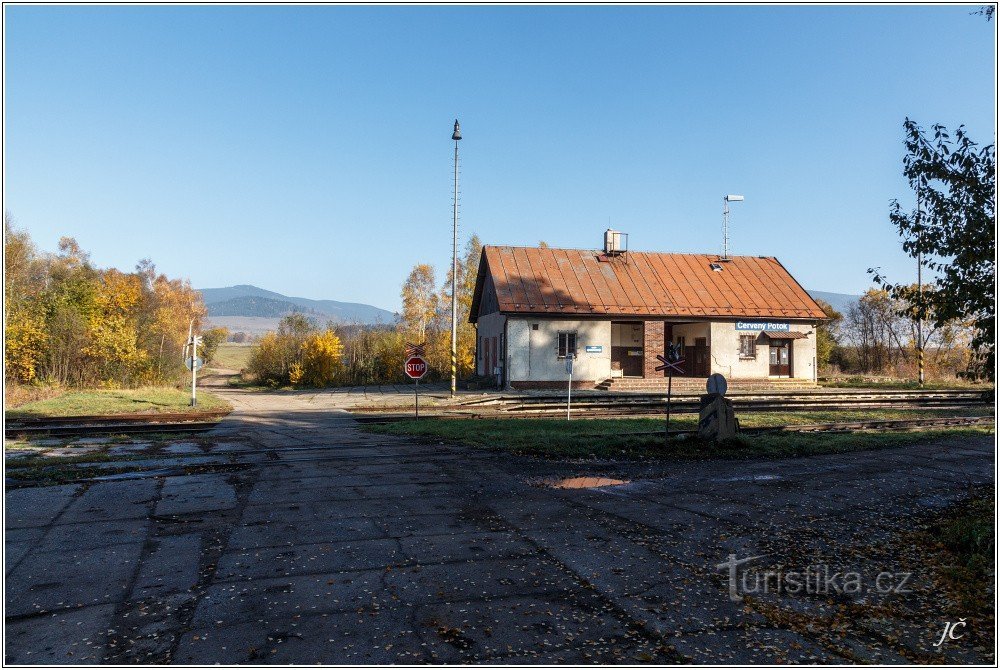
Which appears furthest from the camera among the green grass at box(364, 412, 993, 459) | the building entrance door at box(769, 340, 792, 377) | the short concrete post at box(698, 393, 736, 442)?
the building entrance door at box(769, 340, 792, 377)

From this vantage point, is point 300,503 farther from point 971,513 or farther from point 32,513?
point 971,513

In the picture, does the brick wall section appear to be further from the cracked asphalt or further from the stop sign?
the cracked asphalt

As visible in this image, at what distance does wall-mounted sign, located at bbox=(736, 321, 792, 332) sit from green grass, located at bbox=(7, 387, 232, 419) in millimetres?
23321

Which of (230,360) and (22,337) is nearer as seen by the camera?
(22,337)

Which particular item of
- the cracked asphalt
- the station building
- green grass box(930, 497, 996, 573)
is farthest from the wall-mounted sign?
green grass box(930, 497, 996, 573)

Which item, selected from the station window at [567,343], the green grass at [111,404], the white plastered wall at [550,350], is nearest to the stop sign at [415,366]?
the green grass at [111,404]

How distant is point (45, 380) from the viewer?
27156mm

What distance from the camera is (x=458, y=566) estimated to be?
18.0 ft

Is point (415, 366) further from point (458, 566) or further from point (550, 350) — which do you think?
point (550, 350)

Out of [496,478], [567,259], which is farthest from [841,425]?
[567,259]

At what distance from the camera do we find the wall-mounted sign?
32219mm

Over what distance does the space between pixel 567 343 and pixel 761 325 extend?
32.9 feet

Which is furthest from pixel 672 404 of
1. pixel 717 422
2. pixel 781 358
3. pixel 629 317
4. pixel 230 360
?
pixel 230 360

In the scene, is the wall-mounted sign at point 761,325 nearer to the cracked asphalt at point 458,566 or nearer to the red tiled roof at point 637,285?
the red tiled roof at point 637,285
